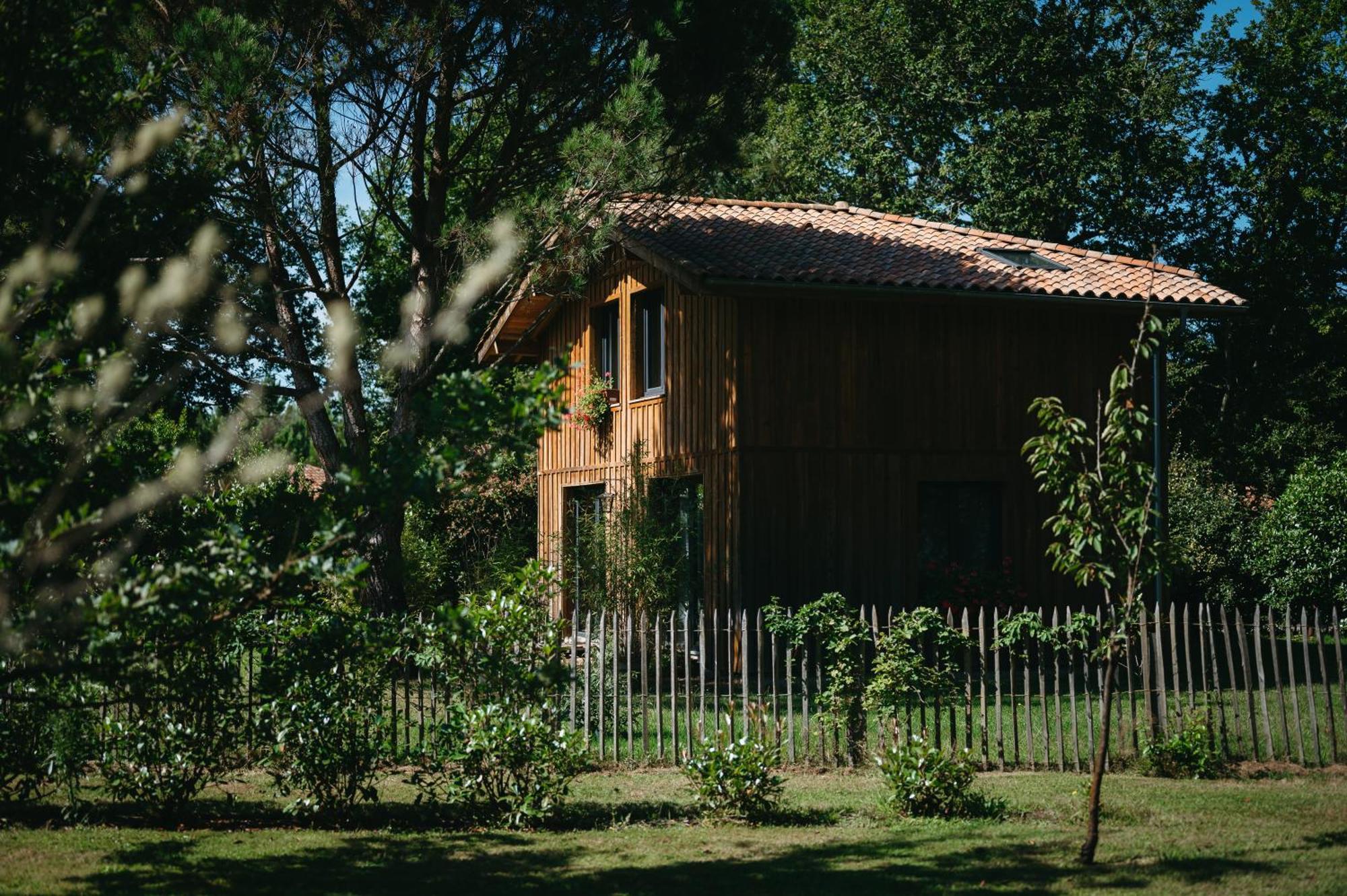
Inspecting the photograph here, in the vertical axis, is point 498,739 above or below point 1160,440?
below

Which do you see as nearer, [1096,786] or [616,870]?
[1096,786]

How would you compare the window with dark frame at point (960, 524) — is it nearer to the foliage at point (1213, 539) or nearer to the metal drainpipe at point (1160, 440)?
the metal drainpipe at point (1160, 440)

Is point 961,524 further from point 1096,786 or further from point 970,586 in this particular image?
point 1096,786

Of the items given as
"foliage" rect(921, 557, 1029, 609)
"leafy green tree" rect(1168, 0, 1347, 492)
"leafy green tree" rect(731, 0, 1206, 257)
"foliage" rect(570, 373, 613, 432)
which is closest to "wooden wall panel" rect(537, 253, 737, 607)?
→ "foliage" rect(570, 373, 613, 432)

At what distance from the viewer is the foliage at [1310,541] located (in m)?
21.1

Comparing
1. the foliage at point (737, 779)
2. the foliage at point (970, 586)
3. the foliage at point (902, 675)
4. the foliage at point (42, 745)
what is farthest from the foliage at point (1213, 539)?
the foliage at point (42, 745)

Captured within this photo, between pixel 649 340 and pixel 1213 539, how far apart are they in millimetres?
12322

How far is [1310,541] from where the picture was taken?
21.4 m

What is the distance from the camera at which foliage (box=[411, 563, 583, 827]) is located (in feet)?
27.4

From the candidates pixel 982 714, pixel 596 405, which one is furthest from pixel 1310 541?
pixel 982 714

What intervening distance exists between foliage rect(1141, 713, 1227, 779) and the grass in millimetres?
500

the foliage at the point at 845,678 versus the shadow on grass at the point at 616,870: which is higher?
the foliage at the point at 845,678

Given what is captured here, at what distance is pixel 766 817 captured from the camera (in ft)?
27.9

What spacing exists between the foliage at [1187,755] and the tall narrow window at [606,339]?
1125 cm
